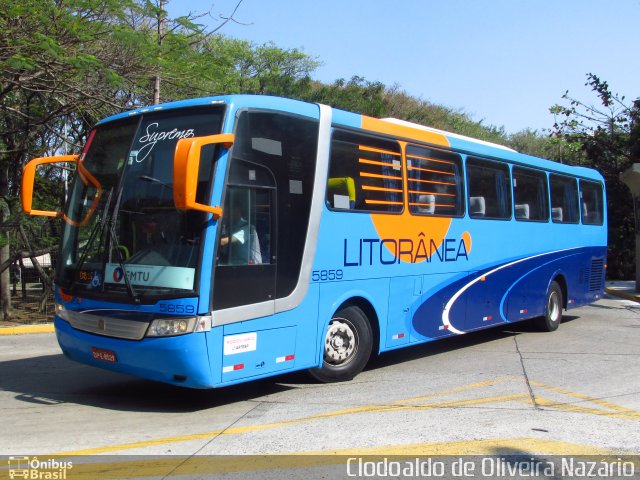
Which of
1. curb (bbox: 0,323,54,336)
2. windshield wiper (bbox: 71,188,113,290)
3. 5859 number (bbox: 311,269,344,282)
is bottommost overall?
curb (bbox: 0,323,54,336)

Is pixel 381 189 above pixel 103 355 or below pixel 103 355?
above

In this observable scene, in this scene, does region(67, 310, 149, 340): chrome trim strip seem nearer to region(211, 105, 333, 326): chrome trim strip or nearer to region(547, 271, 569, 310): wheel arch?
region(211, 105, 333, 326): chrome trim strip

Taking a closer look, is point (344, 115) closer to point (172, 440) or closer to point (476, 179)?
point (476, 179)

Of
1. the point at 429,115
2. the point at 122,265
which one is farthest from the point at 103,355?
the point at 429,115

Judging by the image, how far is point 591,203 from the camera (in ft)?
47.3

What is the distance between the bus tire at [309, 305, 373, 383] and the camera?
7695 mm

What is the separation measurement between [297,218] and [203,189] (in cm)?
125

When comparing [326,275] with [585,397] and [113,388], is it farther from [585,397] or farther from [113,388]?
[585,397]

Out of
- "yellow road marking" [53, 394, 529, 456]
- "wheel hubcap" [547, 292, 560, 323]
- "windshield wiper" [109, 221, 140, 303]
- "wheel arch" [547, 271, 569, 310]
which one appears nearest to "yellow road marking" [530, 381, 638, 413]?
"yellow road marking" [53, 394, 529, 456]

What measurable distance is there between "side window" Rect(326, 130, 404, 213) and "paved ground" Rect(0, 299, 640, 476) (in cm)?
228

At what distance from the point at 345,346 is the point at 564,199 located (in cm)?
738

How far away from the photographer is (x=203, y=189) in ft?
20.3

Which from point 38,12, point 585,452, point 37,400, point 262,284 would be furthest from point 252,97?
point 38,12

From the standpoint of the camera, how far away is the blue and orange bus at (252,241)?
20.1 ft
